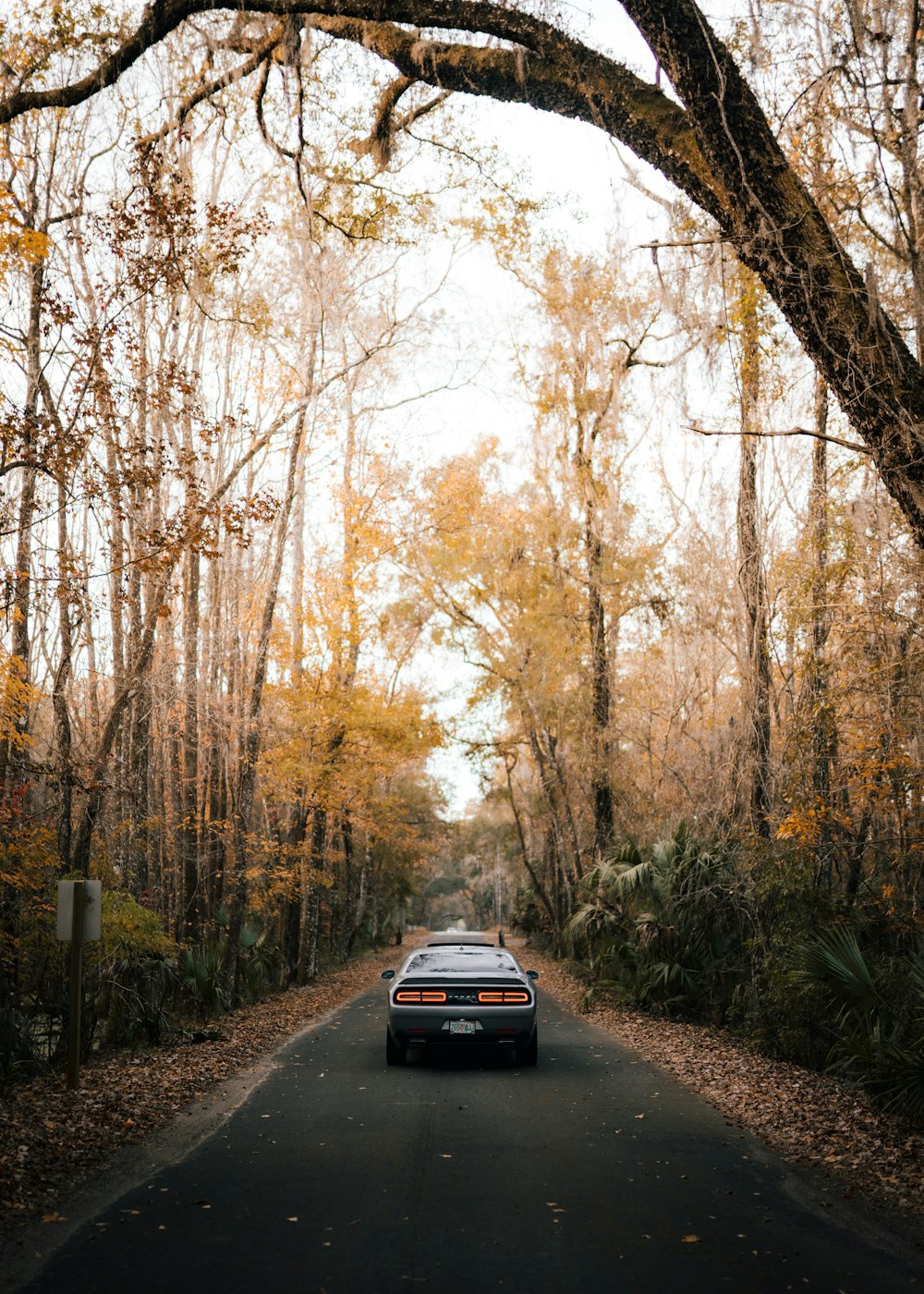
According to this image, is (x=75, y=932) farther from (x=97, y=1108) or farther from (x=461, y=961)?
(x=461, y=961)

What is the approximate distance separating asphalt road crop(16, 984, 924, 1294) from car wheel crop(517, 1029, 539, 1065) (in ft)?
7.70

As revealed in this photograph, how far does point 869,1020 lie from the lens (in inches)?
400

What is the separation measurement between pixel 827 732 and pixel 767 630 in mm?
3149

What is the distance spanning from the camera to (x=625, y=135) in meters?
7.77

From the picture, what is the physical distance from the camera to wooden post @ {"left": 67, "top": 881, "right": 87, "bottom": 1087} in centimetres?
980

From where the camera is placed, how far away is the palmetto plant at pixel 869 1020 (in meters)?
8.64

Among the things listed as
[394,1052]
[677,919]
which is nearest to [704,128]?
Answer: [394,1052]

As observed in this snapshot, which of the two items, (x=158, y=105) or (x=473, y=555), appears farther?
(x=473, y=555)

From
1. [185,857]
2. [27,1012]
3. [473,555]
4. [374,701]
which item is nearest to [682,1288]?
[27,1012]

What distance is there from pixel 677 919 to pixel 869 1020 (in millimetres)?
6496

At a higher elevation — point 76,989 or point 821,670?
point 821,670

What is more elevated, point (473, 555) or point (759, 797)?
point (473, 555)

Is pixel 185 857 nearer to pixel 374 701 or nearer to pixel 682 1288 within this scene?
pixel 374 701

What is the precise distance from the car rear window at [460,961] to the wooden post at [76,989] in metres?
3.83
